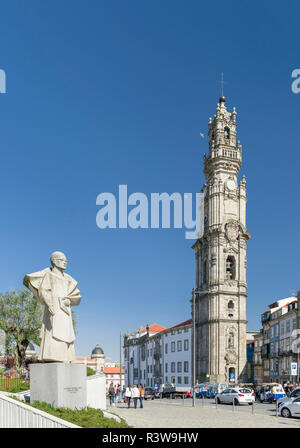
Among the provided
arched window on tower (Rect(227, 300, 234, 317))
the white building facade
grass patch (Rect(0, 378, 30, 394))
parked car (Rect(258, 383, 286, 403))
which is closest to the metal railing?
grass patch (Rect(0, 378, 30, 394))

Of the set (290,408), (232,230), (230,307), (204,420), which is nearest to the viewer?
(204,420)

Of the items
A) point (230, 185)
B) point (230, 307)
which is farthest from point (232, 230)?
point (230, 307)

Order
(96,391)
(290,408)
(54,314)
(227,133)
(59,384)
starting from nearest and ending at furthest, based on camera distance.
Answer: (59,384), (54,314), (96,391), (290,408), (227,133)

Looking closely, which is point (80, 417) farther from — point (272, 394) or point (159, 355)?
point (159, 355)

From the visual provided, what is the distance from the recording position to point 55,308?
13820 mm

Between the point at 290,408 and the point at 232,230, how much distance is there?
54909 millimetres

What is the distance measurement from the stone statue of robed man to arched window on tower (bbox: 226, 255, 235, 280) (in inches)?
2664

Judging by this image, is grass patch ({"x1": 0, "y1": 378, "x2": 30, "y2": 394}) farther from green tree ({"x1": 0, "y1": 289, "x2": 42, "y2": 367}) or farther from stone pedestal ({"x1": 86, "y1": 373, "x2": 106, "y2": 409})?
green tree ({"x1": 0, "y1": 289, "x2": 42, "y2": 367})

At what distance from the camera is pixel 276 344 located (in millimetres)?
82500

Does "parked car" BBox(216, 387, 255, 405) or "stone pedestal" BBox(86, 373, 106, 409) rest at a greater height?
"stone pedestal" BBox(86, 373, 106, 409)

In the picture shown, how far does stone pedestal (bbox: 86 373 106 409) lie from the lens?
22.8 metres

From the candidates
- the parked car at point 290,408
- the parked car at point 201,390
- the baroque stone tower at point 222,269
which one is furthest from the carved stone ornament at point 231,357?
the parked car at point 290,408

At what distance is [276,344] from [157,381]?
99.9 feet
